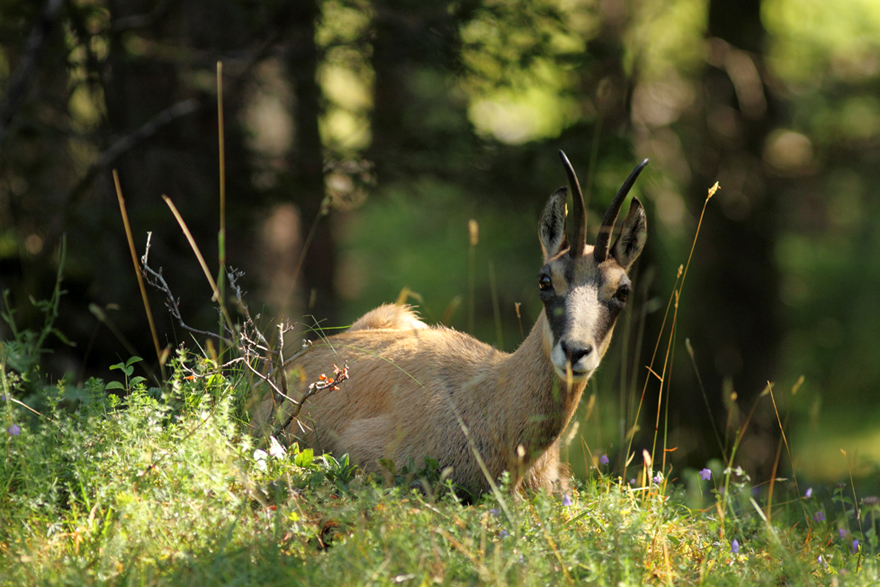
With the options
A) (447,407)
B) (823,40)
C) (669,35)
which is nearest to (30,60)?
(447,407)

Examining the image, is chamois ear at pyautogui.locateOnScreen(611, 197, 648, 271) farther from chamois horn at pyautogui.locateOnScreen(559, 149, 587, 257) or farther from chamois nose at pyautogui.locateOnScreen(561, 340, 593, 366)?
chamois nose at pyautogui.locateOnScreen(561, 340, 593, 366)

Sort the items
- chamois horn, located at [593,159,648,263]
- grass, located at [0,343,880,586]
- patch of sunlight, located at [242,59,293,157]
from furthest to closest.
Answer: patch of sunlight, located at [242,59,293,157], chamois horn, located at [593,159,648,263], grass, located at [0,343,880,586]

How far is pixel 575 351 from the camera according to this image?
3.95m

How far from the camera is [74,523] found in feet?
10.5

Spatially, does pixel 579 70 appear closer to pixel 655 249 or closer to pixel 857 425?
pixel 655 249

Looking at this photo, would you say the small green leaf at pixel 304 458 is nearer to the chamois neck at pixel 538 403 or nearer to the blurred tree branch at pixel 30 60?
the chamois neck at pixel 538 403

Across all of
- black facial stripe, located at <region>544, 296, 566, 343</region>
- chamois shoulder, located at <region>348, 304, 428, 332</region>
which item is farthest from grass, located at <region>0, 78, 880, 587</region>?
chamois shoulder, located at <region>348, 304, 428, 332</region>

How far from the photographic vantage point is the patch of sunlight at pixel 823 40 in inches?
465

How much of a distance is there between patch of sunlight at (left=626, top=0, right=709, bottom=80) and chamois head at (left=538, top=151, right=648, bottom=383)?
695cm

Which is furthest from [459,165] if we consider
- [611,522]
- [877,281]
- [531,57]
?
[877,281]

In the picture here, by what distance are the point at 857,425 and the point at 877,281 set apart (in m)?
3.17

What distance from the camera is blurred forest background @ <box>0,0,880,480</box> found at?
669cm

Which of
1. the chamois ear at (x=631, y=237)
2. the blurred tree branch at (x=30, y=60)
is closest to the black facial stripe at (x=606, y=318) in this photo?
the chamois ear at (x=631, y=237)

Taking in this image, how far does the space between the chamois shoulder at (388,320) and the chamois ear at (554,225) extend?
1455mm
